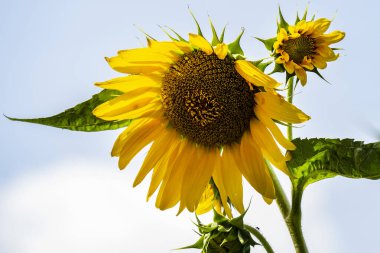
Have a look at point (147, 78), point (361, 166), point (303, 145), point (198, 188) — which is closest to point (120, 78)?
point (147, 78)

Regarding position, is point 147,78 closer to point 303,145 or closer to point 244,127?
point 244,127

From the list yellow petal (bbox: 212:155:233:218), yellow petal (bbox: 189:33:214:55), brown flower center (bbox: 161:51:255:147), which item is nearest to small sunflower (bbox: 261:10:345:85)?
brown flower center (bbox: 161:51:255:147)

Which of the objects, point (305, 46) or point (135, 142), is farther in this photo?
point (305, 46)

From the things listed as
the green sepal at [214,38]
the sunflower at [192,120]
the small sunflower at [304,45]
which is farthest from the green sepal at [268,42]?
the green sepal at [214,38]

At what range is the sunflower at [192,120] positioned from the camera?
2.55 metres

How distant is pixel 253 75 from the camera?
2412 millimetres

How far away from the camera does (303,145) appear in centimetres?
248

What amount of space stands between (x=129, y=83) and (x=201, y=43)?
1.29 ft

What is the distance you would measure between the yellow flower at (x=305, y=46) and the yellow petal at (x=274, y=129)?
1.55 meters

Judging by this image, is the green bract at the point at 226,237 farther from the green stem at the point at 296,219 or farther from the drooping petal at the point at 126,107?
the drooping petal at the point at 126,107

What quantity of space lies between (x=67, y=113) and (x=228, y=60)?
2.30 ft

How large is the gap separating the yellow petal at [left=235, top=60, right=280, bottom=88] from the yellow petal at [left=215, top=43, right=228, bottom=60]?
7 cm

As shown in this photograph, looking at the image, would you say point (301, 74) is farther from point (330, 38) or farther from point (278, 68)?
point (330, 38)

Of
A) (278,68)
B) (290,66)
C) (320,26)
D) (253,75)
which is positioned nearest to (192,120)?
(253,75)
